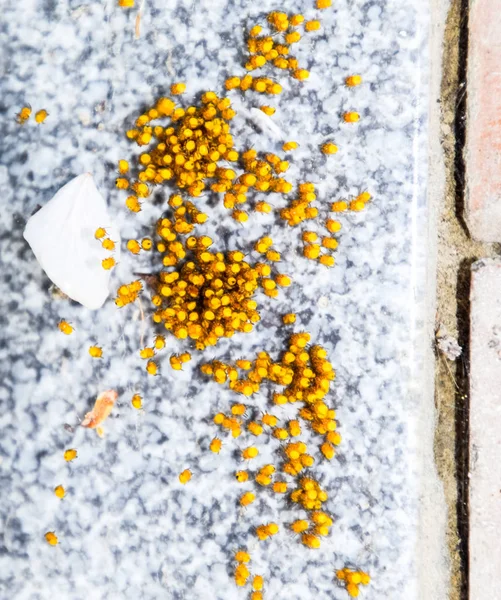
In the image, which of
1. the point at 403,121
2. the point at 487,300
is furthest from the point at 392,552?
the point at 403,121

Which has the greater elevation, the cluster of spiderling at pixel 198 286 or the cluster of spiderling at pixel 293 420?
the cluster of spiderling at pixel 198 286

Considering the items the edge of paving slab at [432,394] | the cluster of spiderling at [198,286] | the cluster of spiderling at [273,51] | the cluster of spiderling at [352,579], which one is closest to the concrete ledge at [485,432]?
the edge of paving slab at [432,394]

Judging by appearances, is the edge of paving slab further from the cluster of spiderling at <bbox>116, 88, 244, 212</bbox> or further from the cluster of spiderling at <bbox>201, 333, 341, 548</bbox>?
the cluster of spiderling at <bbox>116, 88, 244, 212</bbox>

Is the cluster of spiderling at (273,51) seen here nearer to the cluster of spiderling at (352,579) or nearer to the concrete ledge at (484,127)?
the concrete ledge at (484,127)

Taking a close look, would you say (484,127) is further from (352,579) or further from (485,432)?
(352,579)

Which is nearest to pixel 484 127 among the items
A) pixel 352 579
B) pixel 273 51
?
pixel 273 51

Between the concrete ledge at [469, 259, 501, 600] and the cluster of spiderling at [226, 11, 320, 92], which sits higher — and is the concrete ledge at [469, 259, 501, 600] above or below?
below

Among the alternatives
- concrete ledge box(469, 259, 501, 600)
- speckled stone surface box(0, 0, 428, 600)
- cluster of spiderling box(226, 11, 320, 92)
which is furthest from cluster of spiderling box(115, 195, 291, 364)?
concrete ledge box(469, 259, 501, 600)
